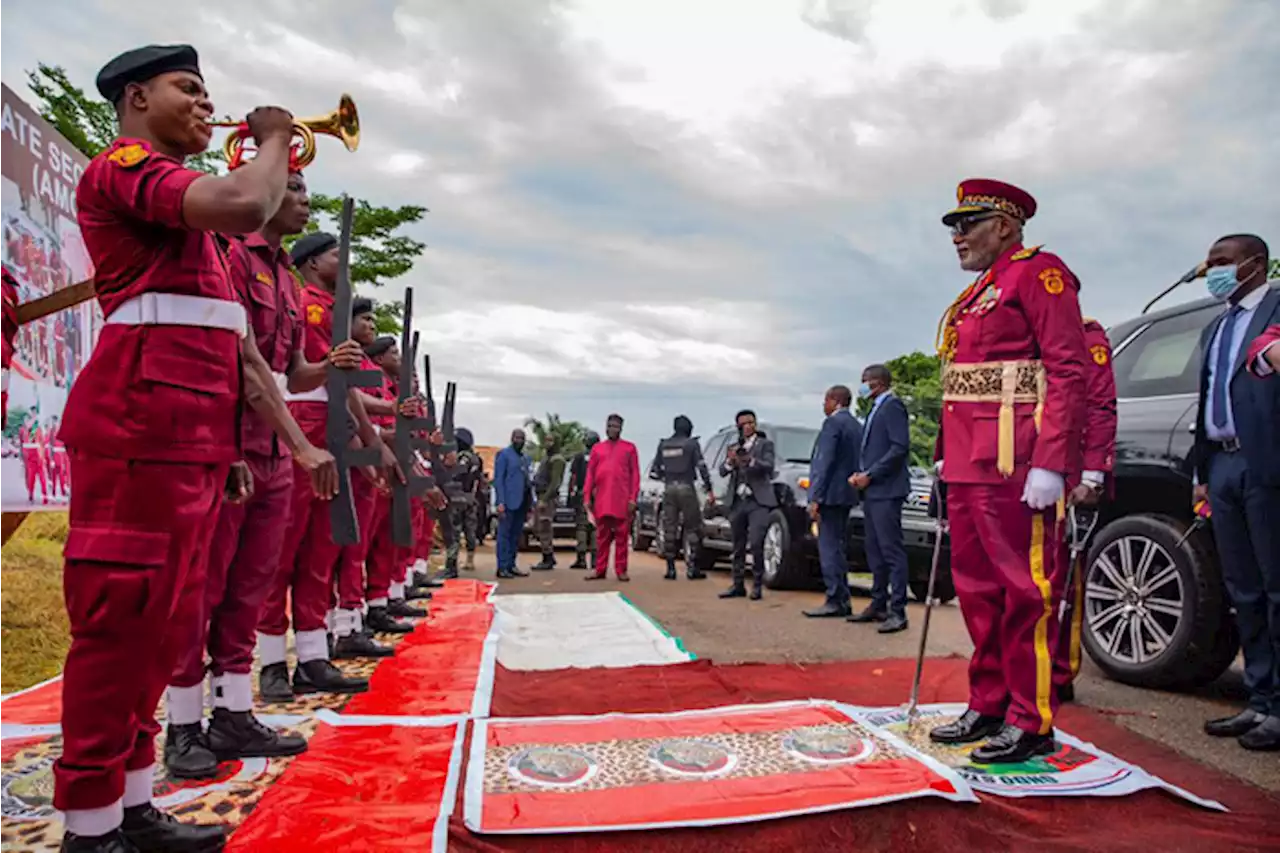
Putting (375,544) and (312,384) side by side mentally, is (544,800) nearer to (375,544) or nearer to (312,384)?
(312,384)

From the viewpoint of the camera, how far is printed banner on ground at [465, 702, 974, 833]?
2.50 metres

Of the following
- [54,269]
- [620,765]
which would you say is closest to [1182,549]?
[620,765]

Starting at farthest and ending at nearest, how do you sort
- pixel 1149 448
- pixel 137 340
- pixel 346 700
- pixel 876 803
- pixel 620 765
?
1. pixel 1149 448
2. pixel 346 700
3. pixel 620 765
4. pixel 876 803
5. pixel 137 340

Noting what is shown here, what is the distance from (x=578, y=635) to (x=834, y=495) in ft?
8.57

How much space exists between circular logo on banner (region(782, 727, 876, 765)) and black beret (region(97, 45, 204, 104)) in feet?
8.99

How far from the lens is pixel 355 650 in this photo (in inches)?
201

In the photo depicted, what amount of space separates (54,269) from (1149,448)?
5.97m

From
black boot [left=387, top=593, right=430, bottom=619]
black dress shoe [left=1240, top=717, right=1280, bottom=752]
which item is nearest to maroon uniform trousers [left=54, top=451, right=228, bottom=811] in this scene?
black dress shoe [left=1240, top=717, right=1280, bottom=752]

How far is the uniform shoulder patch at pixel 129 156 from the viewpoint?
6.54 feet

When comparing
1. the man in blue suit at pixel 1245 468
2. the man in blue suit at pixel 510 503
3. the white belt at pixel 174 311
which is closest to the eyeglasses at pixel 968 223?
the man in blue suit at pixel 1245 468

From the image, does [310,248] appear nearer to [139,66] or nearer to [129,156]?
[139,66]

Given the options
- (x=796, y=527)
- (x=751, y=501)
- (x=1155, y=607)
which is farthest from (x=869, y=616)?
(x=1155, y=607)

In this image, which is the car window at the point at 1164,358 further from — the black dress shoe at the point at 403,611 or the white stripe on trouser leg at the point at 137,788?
the black dress shoe at the point at 403,611

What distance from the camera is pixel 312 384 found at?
137 inches
